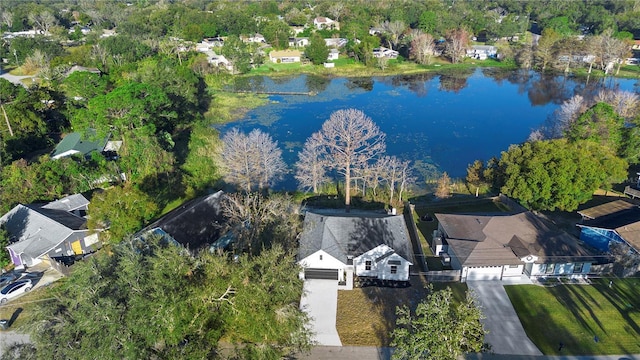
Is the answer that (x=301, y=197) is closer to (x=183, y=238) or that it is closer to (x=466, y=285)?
(x=183, y=238)

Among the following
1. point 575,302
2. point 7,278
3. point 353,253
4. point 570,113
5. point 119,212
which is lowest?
point 575,302

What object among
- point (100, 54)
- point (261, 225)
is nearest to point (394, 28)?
point (100, 54)

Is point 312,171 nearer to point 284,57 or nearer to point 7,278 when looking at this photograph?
point 7,278

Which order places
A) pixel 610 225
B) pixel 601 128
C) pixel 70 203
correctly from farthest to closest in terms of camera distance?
pixel 601 128
pixel 70 203
pixel 610 225

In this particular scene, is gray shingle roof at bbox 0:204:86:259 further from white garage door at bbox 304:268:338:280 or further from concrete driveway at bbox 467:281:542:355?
concrete driveway at bbox 467:281:542:355

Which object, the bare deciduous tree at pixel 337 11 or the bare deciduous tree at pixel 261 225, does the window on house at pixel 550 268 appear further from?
the bare deciduous tree at pixel 337 11

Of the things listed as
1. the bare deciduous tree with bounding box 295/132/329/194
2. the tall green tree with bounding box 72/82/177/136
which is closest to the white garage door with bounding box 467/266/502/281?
the bare deciduous tree with bounding box 295/132/329/194
